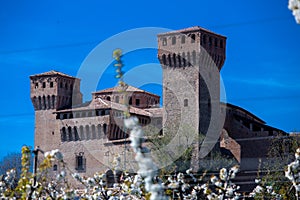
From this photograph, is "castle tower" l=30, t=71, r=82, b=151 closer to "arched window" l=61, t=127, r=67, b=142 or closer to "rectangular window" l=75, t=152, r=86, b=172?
"arched window" l=61, t=127, r=67, b=142

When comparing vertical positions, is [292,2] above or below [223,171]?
above

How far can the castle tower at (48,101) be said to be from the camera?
43.2 metres

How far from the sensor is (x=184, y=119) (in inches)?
1420

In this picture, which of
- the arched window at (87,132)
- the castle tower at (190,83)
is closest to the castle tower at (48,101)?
the arched window at (87,132)

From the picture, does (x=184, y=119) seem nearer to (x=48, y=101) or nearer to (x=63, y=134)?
(x=63, y=134)

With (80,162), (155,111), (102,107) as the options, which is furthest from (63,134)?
(155,111)

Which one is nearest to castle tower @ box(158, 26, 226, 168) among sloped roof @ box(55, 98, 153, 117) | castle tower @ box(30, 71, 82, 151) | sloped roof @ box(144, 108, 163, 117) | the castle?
the castle

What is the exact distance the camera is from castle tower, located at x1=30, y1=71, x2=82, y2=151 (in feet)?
142

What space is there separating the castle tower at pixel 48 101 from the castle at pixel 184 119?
935 mm

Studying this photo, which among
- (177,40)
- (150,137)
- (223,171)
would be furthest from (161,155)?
(223,171)

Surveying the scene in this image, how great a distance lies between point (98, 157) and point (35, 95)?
24.1ft

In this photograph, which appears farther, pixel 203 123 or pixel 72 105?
pixel 72 105

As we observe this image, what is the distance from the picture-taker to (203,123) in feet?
118

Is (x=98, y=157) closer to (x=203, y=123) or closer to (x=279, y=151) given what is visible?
(x=203, y=123)
